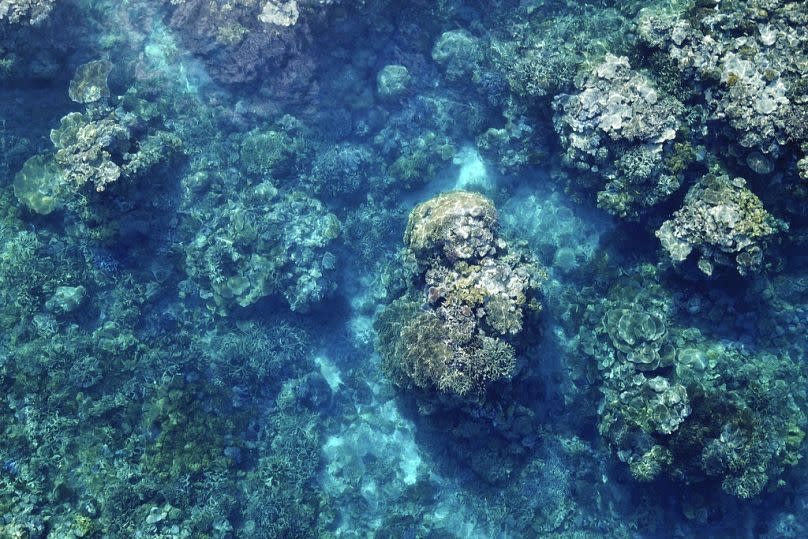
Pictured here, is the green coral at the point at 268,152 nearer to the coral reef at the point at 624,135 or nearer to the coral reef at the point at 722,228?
the coral reef at the point at 624,135

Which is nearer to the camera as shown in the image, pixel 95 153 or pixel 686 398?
pixel 686 398

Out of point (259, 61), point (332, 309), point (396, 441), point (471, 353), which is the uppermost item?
point (259, 61)

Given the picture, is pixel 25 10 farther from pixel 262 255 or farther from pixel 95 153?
pixel 262 255

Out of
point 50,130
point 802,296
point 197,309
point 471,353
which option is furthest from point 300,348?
point 802,296

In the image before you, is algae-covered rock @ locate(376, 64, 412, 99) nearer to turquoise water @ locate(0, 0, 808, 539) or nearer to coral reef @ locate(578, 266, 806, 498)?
turquoise water @ locate(0, 0, 808, 539)

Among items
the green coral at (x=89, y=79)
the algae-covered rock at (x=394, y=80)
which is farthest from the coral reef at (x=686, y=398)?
the green coral at (x=89, y=79)

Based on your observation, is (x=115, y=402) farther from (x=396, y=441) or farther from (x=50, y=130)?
(x=50, y=130)

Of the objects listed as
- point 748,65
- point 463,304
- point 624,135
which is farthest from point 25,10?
point 748,65
